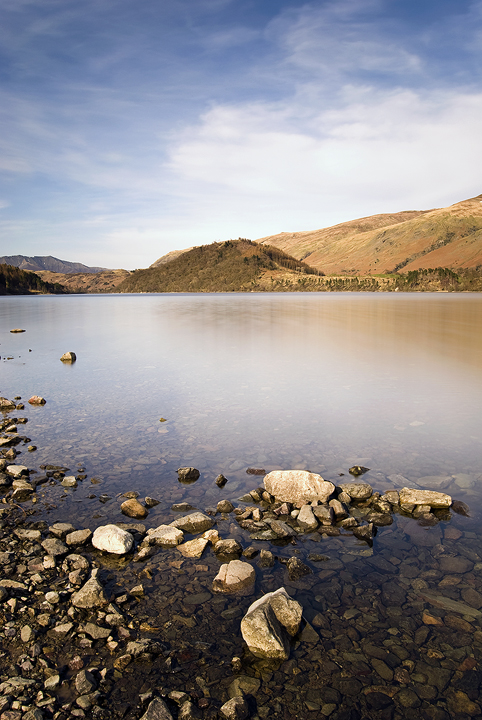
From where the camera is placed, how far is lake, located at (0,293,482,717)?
5.14 m

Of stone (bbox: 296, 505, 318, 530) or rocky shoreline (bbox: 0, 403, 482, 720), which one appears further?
stone (bbox: 296, 505, 318, 530)

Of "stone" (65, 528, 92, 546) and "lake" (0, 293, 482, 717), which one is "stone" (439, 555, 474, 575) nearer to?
"lake" (0, 293, 482, 717)

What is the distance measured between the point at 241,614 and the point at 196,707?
116 cm

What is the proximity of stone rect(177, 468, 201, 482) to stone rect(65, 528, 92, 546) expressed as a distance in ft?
7.03

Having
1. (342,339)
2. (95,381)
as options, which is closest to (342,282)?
(342,339)

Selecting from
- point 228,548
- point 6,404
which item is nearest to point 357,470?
point 228,548

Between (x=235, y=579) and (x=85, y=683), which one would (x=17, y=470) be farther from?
(x=85, y=683)

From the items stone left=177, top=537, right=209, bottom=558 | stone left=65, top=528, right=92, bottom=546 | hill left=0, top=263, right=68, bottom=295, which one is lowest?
stone left=177, top=537, right=209, bottom=558

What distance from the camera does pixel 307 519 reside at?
6.46 meters

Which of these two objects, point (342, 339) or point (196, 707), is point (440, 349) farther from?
point (196, 707)

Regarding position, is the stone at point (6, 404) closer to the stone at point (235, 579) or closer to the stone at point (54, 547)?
the stone at point (54, 547)

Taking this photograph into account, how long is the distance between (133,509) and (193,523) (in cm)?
104

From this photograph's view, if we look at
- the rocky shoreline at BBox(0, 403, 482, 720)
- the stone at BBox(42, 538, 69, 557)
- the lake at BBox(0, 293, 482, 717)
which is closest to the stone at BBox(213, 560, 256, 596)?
the rocky shoreline at BBox(0, 403, 482, 720)

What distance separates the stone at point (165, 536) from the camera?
5926 millimetres
